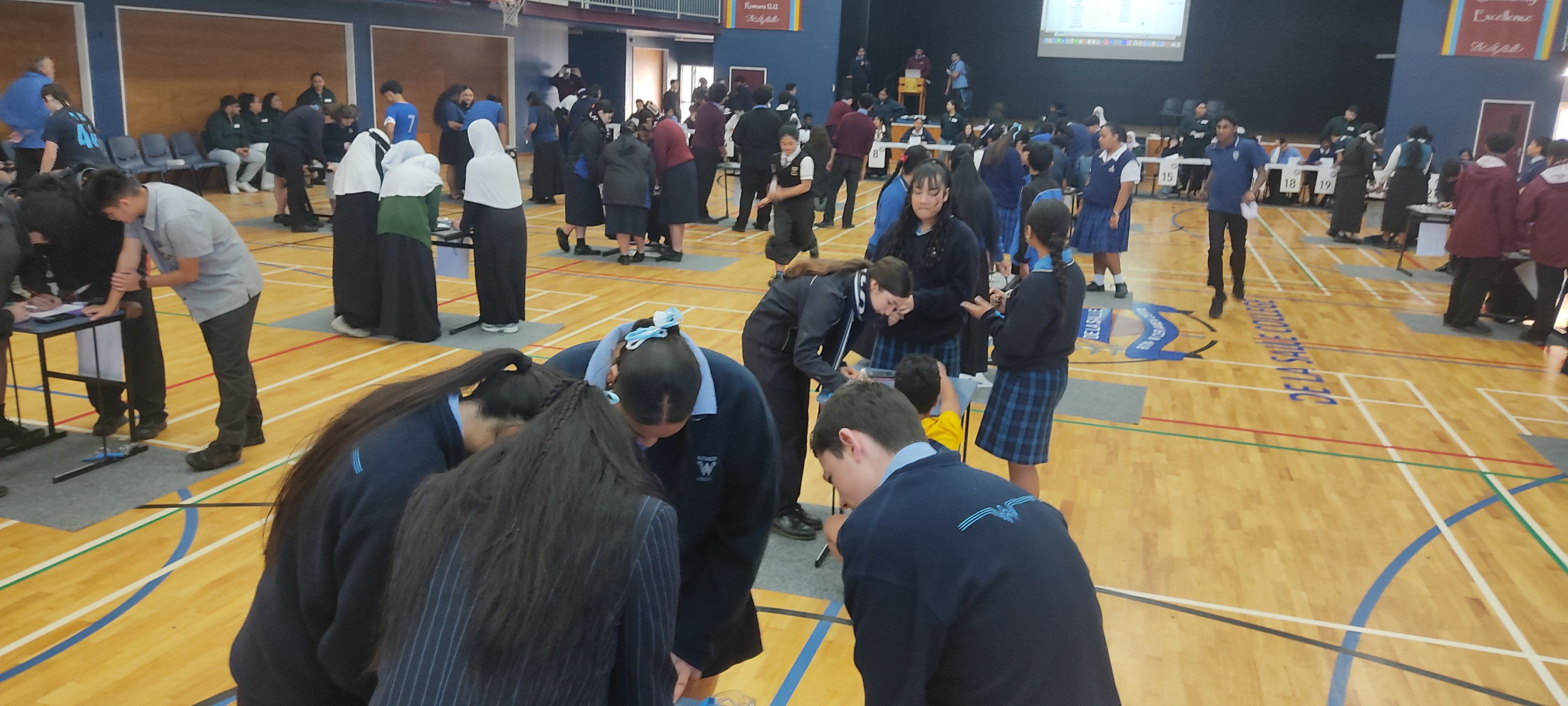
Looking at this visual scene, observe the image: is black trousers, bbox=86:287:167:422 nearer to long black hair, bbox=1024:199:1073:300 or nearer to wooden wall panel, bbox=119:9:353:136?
long black hair, bbox=1024:199:1073:300

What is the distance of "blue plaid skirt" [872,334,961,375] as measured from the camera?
5.00 metres

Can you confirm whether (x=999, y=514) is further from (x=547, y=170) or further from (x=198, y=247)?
(x=547, y=170)

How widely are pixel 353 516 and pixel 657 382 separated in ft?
2.29

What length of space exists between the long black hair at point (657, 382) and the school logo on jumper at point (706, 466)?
21 centimetres

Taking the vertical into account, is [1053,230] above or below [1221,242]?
above

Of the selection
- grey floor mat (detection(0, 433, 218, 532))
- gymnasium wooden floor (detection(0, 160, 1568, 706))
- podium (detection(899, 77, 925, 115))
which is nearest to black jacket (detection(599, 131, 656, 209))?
gymnasium wooden floor (detection(0, 160, 1568, 706))

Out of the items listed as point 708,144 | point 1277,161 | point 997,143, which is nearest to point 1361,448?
point 997,143

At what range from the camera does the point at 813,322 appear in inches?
164

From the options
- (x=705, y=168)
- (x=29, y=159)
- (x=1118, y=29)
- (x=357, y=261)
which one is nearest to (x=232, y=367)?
(x=357, y=261)

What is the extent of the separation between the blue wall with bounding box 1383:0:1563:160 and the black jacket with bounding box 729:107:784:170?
12.6 meters

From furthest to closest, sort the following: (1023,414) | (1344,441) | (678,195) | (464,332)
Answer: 1. (678,195)
2. (464,332)
3. (1344,441)
4. (1023,414)

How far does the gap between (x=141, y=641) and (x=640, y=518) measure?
326 centimetres

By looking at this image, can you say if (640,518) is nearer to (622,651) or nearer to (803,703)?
(622,651)

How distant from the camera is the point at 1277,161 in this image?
1880 centimetres
